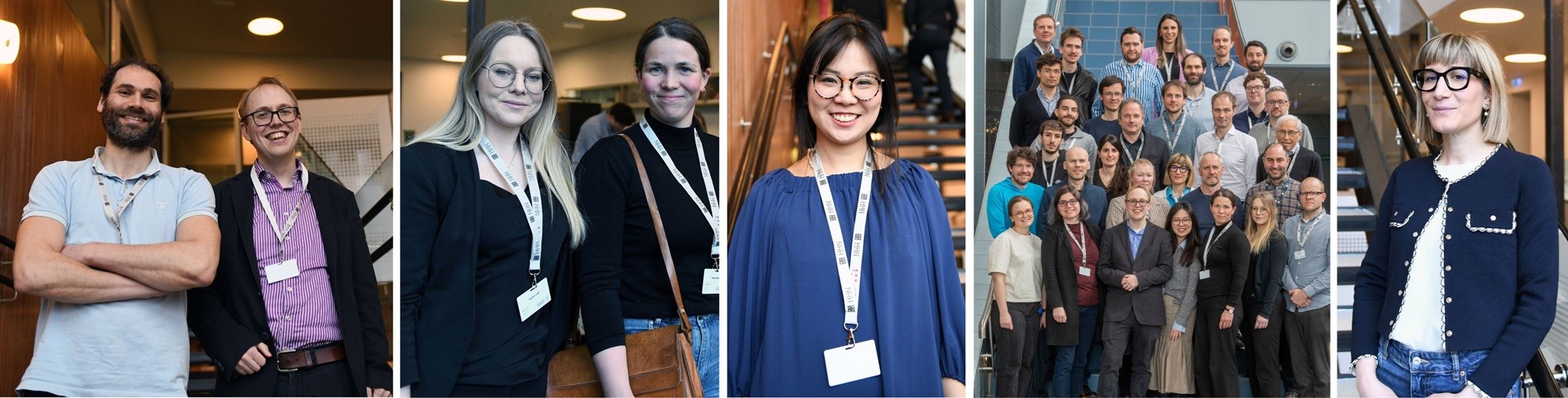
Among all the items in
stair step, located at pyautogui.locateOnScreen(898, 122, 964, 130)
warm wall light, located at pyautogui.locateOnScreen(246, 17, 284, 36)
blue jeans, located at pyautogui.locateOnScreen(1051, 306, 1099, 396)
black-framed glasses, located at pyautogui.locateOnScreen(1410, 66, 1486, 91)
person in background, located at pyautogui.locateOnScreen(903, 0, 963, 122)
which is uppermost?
person in background, located at pyautogui.locateOnScreen(903, 0, 963, 122)

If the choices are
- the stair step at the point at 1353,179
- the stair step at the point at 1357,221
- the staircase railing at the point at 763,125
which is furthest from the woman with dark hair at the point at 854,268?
the stair step at the point at 1353,179

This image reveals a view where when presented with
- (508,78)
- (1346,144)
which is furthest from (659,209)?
(1346,144)

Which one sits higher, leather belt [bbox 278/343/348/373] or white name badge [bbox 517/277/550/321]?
white name badge [bbox 517/277/550/321]

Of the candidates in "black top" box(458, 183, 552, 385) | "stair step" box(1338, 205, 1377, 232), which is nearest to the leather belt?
"black top" box(458, 183, 552, 385)

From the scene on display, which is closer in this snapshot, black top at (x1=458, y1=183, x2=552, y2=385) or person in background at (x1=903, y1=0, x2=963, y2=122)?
black top at (x1=458, y1=183, x2=552, y2=385)

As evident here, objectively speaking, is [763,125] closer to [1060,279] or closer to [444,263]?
Result: [1060,279]

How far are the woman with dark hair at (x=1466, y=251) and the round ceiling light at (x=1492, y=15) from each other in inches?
112

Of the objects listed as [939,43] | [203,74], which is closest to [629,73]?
[203,74]

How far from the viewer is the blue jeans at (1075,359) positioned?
3.75m

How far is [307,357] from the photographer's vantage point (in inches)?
122

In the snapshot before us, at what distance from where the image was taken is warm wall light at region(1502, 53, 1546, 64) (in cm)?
465

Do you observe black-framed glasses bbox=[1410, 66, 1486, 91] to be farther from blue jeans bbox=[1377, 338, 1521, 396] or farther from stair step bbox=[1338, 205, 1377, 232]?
stair step bbox=[1338, 205, 1377, 232]

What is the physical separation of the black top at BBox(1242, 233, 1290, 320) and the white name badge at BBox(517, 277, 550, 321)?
2.35 meters

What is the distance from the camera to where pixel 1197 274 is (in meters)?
3.70
